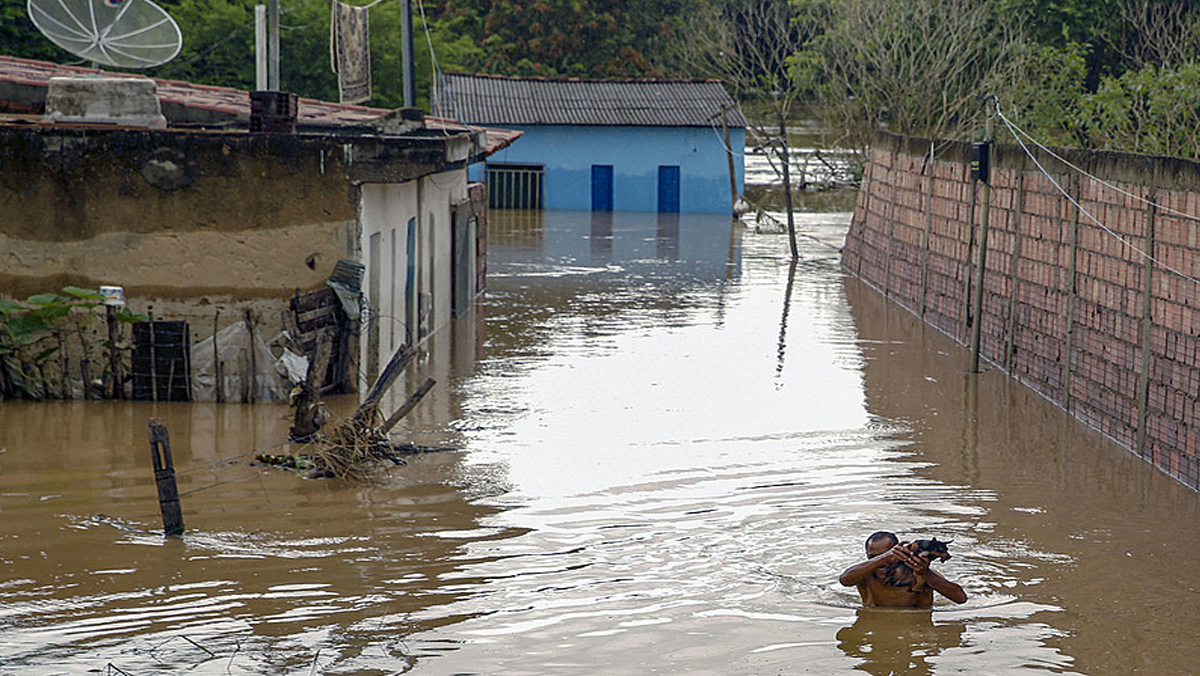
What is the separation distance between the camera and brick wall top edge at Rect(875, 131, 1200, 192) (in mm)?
11352

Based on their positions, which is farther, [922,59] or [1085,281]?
[922,59]

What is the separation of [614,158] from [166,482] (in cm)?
3542

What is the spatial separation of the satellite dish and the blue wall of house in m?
27.4

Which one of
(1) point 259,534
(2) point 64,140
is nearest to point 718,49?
(2) point 64,140

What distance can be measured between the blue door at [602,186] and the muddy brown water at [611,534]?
27.2 m

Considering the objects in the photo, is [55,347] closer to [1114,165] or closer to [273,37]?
[273,37]

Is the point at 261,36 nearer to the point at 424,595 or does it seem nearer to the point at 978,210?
the point at 978,210

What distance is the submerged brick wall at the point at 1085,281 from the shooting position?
11219mm

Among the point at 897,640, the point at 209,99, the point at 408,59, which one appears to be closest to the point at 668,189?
the point at 408,59

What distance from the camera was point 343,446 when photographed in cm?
1048

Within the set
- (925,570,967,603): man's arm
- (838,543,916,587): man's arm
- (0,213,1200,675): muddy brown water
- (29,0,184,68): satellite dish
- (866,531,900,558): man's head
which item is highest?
(29,0,184,68): satellite dish

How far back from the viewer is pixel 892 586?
304 inches

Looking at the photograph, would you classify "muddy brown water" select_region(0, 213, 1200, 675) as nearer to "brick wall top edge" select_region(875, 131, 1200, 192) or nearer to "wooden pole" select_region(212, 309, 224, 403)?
"wooden pole" select_region(212, 309, 224, 403)

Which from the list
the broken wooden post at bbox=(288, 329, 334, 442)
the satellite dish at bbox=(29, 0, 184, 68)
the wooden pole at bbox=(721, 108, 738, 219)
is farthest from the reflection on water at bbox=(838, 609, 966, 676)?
the wooden pole at bbox=(721, 108, 738, 219)
